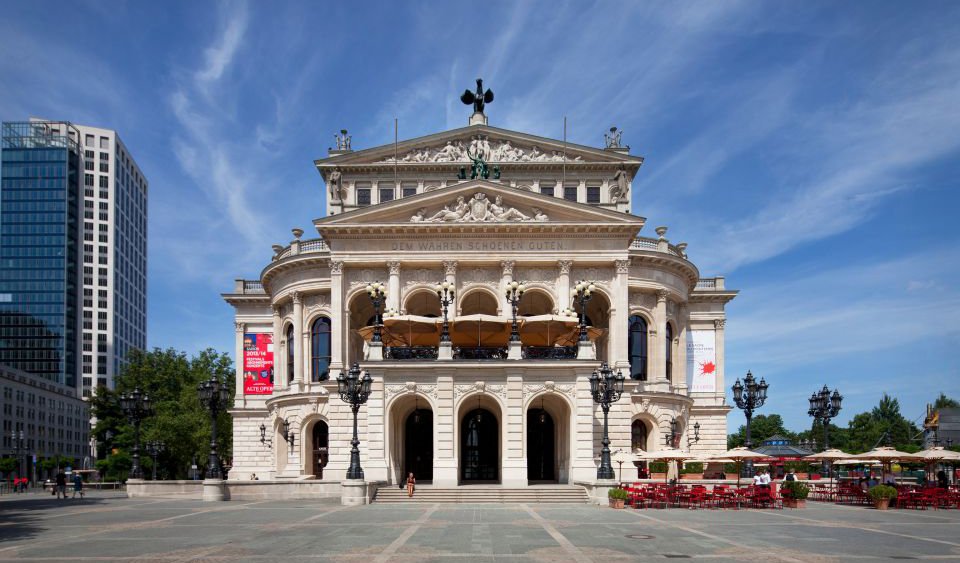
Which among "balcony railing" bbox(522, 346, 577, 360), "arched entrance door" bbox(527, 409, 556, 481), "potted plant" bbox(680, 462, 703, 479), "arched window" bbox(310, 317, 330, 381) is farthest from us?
"arched window" bbox(310, 317, 330, 381)

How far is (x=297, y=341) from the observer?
184 feet

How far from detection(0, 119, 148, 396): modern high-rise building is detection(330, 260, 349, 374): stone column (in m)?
105

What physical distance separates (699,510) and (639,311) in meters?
23.9

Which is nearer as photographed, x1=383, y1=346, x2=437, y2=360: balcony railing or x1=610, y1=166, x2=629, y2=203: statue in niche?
x1=383, y1=346, x2=437, y2=360: balcony railing

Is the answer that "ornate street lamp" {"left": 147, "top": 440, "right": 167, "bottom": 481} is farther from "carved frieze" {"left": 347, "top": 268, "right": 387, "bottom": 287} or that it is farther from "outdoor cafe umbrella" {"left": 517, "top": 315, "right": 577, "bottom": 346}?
"outdoor cafe umbrella" {"left": 517, "top": 315, "right": 577, "bottom": 346}

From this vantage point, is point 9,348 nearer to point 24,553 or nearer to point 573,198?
point 573,198

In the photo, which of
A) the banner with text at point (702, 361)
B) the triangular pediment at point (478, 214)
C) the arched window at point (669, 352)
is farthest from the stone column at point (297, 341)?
the banner with text at point (702, 361)

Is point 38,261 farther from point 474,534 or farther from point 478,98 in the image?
point 474,534

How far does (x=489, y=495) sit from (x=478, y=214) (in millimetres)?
19836

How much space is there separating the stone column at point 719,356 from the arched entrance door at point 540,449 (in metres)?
18.4

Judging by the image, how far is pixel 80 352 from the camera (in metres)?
142

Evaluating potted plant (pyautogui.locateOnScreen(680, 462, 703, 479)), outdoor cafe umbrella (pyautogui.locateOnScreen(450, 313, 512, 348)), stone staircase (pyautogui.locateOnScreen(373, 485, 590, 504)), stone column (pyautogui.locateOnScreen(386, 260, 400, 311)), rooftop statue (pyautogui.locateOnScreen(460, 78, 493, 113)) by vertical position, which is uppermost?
rooftop statue (pyautogui.locateOnScreen(460, 78, 493, 113))

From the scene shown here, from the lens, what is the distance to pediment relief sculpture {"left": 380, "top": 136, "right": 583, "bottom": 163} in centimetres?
6053

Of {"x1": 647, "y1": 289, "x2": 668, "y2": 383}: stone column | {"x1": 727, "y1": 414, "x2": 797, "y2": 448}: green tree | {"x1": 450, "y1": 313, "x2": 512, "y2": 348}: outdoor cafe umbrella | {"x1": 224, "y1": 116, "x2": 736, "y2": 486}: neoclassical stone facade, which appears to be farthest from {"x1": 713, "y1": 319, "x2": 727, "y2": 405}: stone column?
{"x1": 727, "y1": 414, "x2": 797, "y2": 448}: green tree
